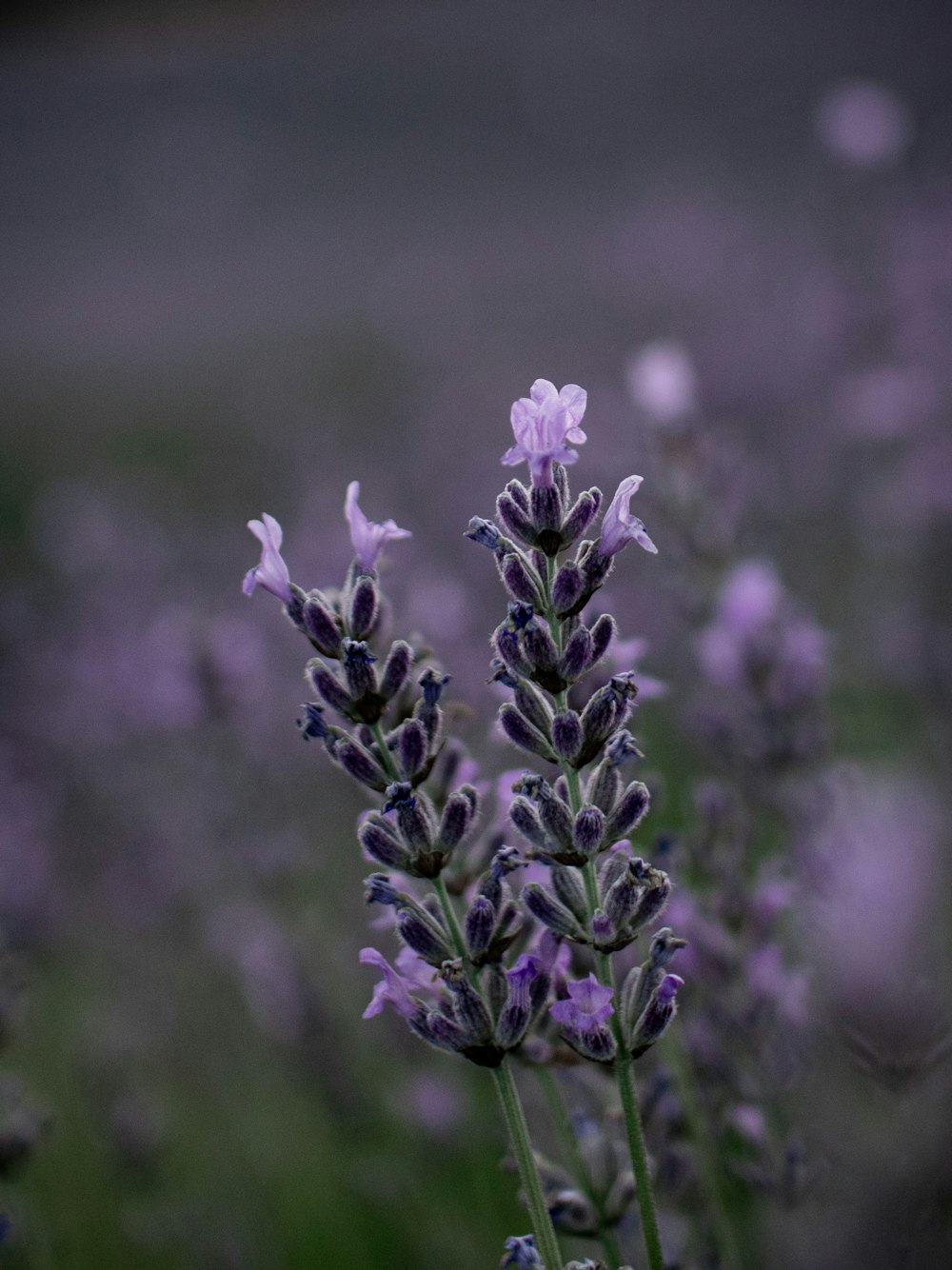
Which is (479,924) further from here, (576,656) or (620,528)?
(620,528)

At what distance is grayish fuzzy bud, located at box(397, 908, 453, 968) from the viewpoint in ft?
4.00

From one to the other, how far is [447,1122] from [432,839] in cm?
222

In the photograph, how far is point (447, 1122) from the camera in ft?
10.2

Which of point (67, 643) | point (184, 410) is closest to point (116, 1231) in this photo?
point (67, 643)

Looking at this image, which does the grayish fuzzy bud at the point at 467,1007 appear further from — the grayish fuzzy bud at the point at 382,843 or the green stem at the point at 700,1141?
the green stem at the point at 700,1141

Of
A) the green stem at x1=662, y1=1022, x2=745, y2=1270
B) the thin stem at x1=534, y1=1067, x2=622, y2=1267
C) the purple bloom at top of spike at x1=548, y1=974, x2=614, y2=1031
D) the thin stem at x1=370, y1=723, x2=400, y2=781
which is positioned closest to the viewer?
the purple bloom at top of spike at x1=548, y1=974, x2=614, y2=1031

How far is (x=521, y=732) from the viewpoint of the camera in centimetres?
127

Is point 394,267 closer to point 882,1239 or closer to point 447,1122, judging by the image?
point 447,1122

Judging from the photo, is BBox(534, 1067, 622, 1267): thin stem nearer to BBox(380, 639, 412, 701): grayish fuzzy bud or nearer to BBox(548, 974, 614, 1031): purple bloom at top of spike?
BBox(548, 974, 614, 1031): purple bloom at top of spike

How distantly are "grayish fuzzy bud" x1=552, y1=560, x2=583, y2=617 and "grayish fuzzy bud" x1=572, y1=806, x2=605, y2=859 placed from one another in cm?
23

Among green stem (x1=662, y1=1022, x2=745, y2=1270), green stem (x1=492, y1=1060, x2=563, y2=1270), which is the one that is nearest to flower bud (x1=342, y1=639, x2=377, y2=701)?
green stem (x1=492, y1=1060, x2=563, y2=1270)

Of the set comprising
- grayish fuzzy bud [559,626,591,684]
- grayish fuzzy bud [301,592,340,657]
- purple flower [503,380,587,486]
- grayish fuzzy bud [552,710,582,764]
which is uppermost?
purple flower [503,380,587,486]

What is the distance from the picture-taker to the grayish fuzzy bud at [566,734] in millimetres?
1218

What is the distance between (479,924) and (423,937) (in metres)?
0.07
